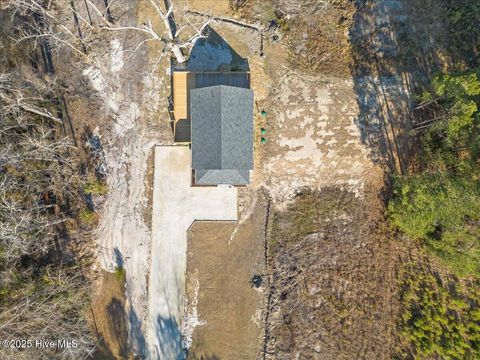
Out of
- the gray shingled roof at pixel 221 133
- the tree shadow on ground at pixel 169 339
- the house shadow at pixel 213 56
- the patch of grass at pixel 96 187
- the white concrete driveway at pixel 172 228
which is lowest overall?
the tree shadow on ground at pixel 169 339

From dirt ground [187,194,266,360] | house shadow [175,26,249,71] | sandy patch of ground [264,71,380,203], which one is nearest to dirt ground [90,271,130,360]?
dirt ground [187,194,266,360]

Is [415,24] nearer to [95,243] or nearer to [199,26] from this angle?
[199,26]

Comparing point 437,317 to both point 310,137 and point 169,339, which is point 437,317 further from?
point 169,339

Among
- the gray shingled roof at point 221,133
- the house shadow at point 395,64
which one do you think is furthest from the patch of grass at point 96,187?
the house shadow at point 395,64

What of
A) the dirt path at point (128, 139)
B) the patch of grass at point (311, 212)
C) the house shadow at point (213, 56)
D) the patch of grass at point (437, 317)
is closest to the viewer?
the patch of grass at point (437, 317)

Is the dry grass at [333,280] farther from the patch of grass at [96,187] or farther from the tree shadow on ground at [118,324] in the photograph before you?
the patch of grass at [96,187]

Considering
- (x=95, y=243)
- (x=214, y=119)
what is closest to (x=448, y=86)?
(x=214, y=119)

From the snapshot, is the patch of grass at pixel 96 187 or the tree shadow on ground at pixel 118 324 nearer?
the patch of grass at pixel 96 187

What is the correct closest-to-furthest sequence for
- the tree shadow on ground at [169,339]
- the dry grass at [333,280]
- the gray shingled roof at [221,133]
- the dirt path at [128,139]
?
the gray shingled roof at [221,133]
the dry grass at [333,280]
the tree shadow on ground at [169,339]
the dirt path at [128,139]
